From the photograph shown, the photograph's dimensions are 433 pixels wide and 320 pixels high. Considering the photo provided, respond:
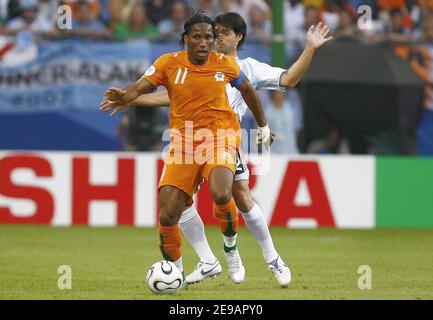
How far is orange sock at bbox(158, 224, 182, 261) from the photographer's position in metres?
9.16

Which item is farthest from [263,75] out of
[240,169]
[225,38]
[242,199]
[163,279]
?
[163,279]

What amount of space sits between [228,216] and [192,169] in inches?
23.8

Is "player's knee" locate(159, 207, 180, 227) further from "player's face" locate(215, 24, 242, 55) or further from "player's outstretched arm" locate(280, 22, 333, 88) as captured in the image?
"player's face" locate(215, 24, 242, 55)

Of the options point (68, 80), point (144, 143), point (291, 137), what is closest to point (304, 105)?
point (291, 137)

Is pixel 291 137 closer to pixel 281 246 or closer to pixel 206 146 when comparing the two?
pixel 281 246

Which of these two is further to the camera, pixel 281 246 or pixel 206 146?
pixel 281 246

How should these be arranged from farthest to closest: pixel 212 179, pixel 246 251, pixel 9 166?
pixel 9 166, pixel 246 251, pixel 212 179

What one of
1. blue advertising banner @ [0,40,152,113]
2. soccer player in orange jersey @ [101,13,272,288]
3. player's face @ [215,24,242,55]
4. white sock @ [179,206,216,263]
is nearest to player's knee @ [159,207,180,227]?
soccer player in orange jersey @ [101,13,272,288]

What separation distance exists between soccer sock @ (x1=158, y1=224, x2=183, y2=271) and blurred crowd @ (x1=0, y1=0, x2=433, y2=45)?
792 centimetres

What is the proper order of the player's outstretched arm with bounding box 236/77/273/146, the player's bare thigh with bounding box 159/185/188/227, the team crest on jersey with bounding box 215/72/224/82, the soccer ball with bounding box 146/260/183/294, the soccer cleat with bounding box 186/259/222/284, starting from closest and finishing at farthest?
1. the soccer ball with bounding box 146/260/183/294
2. the player's bare thigh with bounding box 159/185/188/227
3. the team crest on jersey with bounding box 215/72/224/82
4. the player's outstretched arm with bounding box 236/77/273/146
5. the soccer cleat with bounding box 186/259/222/284

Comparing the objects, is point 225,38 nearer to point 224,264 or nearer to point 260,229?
point 260,229

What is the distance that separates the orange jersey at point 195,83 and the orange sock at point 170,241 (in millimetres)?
770

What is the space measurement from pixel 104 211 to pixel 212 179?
22.4ft

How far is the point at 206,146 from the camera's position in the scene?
30.2ft
